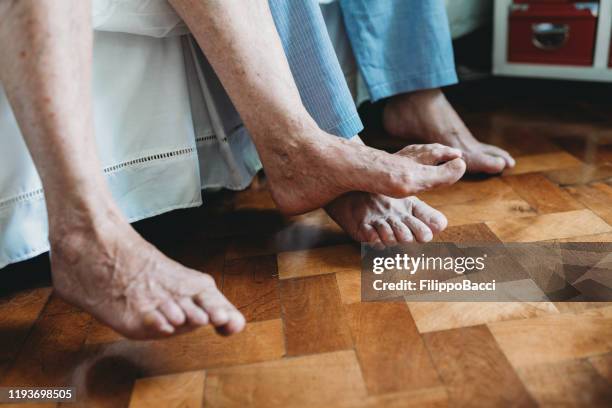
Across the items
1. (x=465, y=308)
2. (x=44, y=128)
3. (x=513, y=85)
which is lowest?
(x=513, y=85)

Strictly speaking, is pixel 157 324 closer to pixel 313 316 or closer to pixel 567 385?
pixel 313 316

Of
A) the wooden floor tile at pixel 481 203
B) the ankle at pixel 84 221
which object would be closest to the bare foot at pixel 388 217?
the wooden floor tile at pixel 481 203

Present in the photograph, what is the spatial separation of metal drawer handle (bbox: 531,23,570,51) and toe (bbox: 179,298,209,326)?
107 centimetres

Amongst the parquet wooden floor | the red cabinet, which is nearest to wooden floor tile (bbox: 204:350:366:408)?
the parquet wooden floor

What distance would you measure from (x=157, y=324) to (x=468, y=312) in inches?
13.0

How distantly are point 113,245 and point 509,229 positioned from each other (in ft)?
1.74

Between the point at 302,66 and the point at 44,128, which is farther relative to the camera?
the point at 302,66

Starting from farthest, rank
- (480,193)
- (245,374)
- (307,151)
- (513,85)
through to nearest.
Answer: (513,85) → (480,193) → (307,151) → (245,374)

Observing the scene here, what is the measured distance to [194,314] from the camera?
561 millimetres

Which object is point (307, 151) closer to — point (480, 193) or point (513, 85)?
point (480, 193)

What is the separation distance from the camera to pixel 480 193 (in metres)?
0.97

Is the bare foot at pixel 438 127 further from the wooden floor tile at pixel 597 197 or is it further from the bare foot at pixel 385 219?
the bare foot at pixel 385 219

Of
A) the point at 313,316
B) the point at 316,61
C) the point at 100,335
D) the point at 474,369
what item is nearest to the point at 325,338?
the point at 313,316

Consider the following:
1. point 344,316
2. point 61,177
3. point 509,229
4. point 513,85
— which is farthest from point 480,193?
point 513,85
